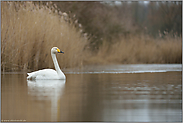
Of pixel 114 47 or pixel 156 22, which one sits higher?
pixel 156 22

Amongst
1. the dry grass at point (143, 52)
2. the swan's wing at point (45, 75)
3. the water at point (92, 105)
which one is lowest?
the water at point (92, 105)

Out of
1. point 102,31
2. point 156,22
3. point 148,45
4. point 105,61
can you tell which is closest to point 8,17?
point 105,61

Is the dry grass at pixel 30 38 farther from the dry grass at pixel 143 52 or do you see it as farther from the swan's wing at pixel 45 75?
the dry grass at pixel 143 52

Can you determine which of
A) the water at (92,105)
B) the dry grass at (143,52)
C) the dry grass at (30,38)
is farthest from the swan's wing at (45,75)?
the dry grass at (143,52)

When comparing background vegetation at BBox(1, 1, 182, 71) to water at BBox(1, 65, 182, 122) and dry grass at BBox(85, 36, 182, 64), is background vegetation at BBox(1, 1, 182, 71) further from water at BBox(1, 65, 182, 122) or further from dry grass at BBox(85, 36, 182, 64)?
water at BBox(1, 65, 182, 122)

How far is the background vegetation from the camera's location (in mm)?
11641

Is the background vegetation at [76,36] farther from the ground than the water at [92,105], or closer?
farther from the ground

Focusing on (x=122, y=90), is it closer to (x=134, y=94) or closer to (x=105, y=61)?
(x=134, y=94)

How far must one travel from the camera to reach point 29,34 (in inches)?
469

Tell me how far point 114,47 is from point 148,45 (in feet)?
5.86

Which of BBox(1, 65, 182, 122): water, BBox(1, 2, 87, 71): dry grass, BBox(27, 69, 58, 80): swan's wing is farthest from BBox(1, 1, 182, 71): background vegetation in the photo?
BBox(1, 65, 182, 122): water

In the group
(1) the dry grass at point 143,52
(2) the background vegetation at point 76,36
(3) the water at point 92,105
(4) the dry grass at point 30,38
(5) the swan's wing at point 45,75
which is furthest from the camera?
(1) the dry grass at point 143,52

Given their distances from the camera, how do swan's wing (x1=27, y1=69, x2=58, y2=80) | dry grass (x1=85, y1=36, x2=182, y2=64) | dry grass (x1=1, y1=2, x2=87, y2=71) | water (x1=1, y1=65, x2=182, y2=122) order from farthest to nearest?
dry grass (x1=85, y1=36, x2=182, y2=64) → dry grass (x1=1, y1=2, x2=87, y2=71) → swan's wing (x1=27, y1=69, x2=58, y2=80) → water (x1=1, y1=65, x2=182, y2=122)

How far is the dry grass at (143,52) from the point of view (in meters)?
18.3
